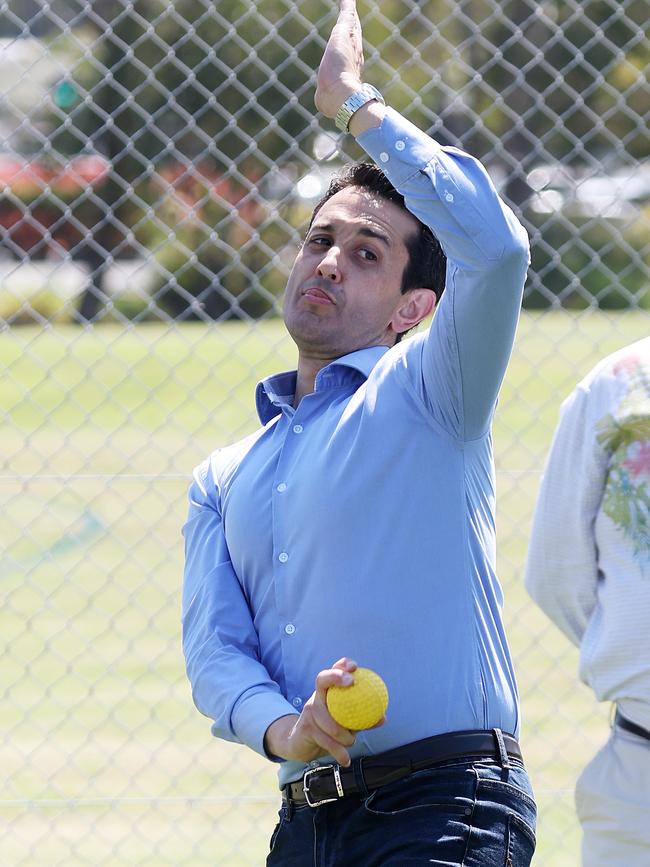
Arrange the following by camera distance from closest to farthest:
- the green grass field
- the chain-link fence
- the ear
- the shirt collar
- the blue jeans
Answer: the blue jeans < the shirt collar < the ear < the green grass field < the chain-link fence

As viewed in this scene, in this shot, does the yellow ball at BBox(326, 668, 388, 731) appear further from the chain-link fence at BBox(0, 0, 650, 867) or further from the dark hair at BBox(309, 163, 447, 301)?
the chain-link fence at BBox(0, 0, 650, 867)

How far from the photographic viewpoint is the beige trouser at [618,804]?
75.7 inches

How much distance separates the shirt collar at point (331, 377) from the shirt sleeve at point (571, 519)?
1.79ft

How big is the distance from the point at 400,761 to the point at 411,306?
2.98 ft

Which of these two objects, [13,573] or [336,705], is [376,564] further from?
[13,573]

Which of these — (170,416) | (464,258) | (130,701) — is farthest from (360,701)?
(170,416)

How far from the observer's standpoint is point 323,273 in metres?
2.55

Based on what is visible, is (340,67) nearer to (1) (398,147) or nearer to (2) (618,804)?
(1) (398,147)

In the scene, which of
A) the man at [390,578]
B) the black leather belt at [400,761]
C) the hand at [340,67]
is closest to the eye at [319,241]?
the man at [390,578]

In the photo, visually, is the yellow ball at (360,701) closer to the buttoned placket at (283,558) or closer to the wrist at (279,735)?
the wrist at (279,735)

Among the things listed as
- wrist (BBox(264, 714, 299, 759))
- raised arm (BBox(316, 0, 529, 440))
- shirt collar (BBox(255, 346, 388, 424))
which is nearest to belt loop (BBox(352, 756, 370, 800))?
wrist (BBox(264, 714, 299, 759))

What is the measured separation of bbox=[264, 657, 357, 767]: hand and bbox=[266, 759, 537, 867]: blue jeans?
0.13 metres

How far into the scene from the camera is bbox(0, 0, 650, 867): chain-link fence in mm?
4188

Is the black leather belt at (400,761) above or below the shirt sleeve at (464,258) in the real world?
below
